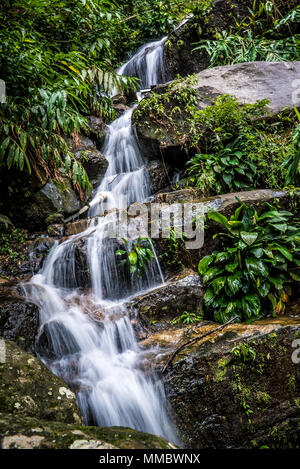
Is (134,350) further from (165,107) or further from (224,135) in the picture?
(165,107)

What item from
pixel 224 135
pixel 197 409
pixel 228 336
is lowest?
pixel 197 409

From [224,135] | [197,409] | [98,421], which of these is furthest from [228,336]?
[224,135]

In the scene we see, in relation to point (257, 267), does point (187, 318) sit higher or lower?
lower

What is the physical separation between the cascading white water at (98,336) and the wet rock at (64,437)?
53.7 inches

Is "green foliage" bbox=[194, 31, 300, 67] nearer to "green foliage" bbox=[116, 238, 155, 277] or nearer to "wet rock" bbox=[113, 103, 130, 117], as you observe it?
"wet rock" bbox=[113, 103, 130, 117]

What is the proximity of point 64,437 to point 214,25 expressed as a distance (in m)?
9.72

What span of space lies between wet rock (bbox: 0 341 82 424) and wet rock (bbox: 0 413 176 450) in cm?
48

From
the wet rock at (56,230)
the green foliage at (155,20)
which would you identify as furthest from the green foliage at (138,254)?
the green foliage at (155,20)

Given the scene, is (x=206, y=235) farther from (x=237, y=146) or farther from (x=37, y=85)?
(x=37, y=85)

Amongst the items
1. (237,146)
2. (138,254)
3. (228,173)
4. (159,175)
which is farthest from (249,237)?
(159,175)

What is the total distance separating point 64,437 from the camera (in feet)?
4.38

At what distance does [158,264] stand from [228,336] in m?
1.65

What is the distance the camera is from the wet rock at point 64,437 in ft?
4.13
